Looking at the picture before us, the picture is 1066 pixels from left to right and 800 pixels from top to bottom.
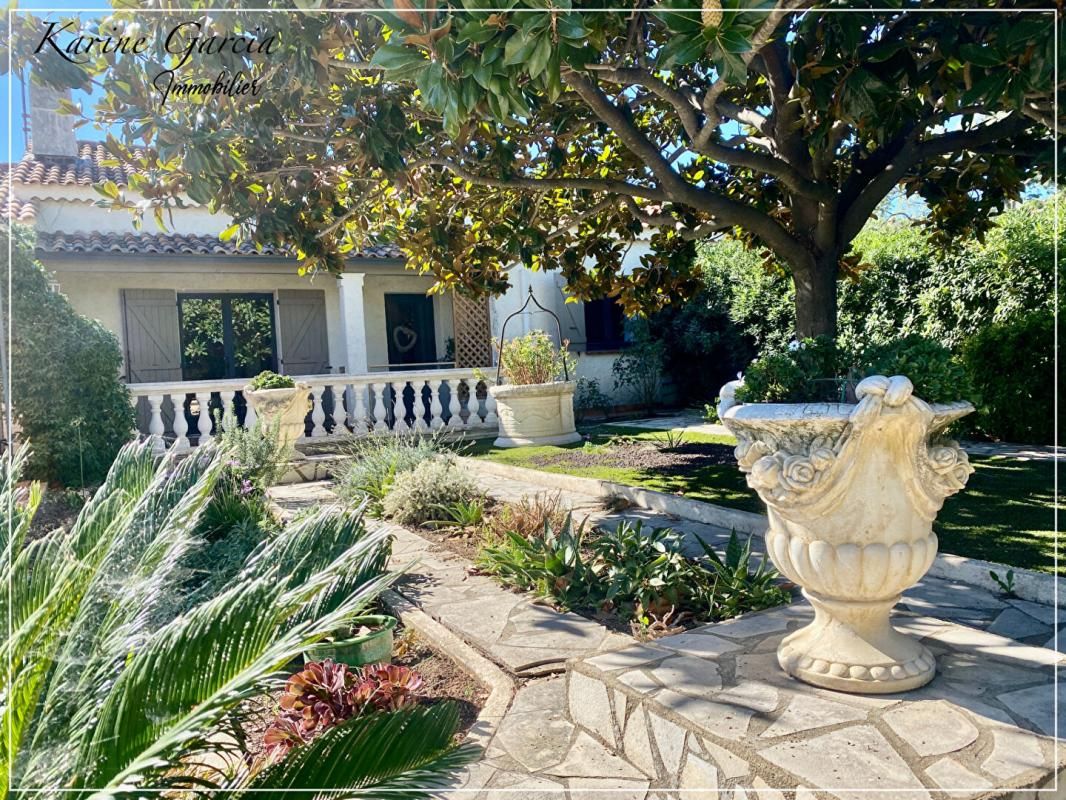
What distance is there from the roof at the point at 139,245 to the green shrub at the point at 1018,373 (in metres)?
9.30

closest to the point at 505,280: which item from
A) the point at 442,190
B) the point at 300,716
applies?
the point at 442,190

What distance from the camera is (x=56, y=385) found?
756 cm

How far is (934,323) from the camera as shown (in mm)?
10414

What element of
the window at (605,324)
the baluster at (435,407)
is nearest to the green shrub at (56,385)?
the baluster at (435,407)

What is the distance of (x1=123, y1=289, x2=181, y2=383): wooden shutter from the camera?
1320 cm

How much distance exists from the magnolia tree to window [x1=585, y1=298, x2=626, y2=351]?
774 centimetres

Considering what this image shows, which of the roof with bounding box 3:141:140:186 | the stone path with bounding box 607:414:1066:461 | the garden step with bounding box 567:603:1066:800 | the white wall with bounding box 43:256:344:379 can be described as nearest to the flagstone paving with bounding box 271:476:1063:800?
the garden step with bounding box 567:603:1066:800

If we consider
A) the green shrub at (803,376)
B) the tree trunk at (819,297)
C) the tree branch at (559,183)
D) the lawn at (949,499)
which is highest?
the tree branch at (559,183)

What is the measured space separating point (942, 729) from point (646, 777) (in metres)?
1.08

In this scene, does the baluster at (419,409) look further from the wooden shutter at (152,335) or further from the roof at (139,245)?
the wooden shutter at (152,335)

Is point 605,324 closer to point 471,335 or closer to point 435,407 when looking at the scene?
point 471,335

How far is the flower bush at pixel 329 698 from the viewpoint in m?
3.07

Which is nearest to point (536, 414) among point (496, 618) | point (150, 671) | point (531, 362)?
point (531, 362)

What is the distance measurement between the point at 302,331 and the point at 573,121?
31.2 feet
